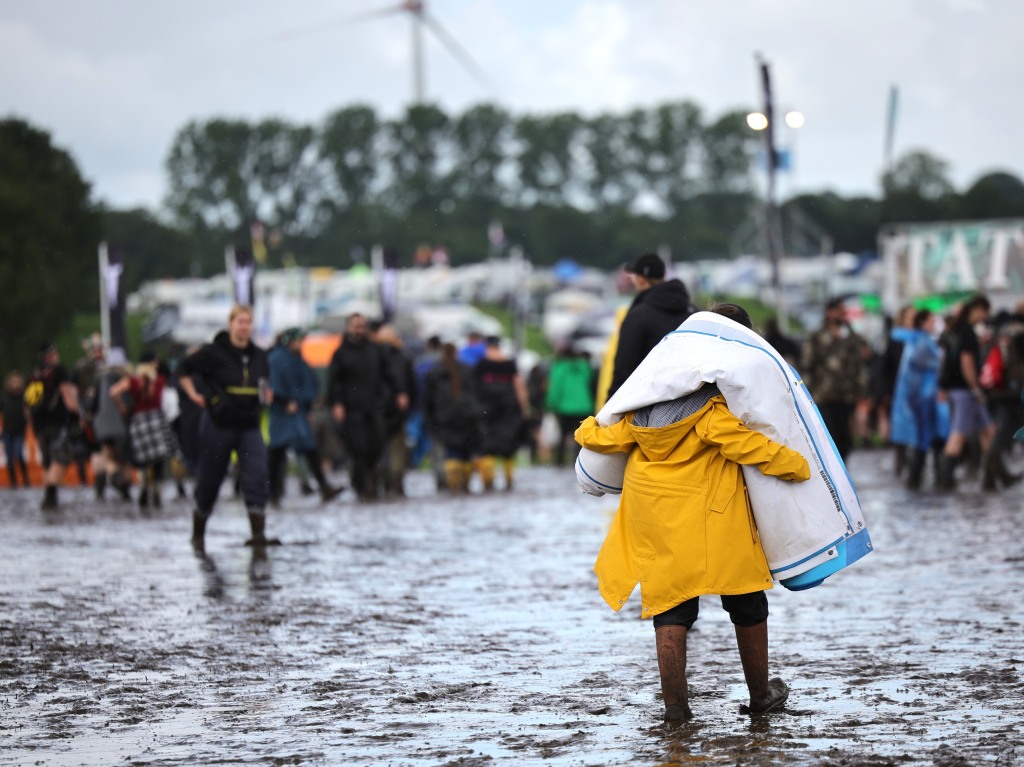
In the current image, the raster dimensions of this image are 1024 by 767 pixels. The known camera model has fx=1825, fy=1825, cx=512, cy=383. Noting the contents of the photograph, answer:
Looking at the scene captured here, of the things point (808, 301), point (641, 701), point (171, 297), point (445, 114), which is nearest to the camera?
point (641, 701)

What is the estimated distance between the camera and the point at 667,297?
930 centimetres

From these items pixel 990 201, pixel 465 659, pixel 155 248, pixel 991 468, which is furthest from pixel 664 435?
pixel 155 248

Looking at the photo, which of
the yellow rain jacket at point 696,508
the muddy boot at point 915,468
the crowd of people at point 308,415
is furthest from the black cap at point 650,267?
the muddy boot at point 915,468

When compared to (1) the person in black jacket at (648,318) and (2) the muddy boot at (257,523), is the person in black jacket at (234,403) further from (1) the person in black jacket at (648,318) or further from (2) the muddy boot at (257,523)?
(1) the person in black jacket at (648,318)

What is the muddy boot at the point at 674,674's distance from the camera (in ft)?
19.9

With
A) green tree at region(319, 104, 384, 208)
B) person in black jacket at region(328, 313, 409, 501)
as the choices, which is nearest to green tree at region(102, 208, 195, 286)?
green tree at region(319, 104, 384, 208)

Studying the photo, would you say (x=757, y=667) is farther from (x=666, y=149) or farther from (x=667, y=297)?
(x=666, y=149)

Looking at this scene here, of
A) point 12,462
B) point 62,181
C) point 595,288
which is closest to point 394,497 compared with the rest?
point 12,462

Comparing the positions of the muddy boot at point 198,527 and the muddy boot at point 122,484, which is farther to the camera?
the muddy boot at point 122,484

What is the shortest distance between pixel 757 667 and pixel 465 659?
174 cm

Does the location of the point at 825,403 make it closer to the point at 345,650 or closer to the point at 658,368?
the point at 345,650

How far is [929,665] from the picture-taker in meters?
7.12

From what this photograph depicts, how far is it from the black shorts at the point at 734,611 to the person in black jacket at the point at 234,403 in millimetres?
6622

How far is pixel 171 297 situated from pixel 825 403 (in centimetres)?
8838
